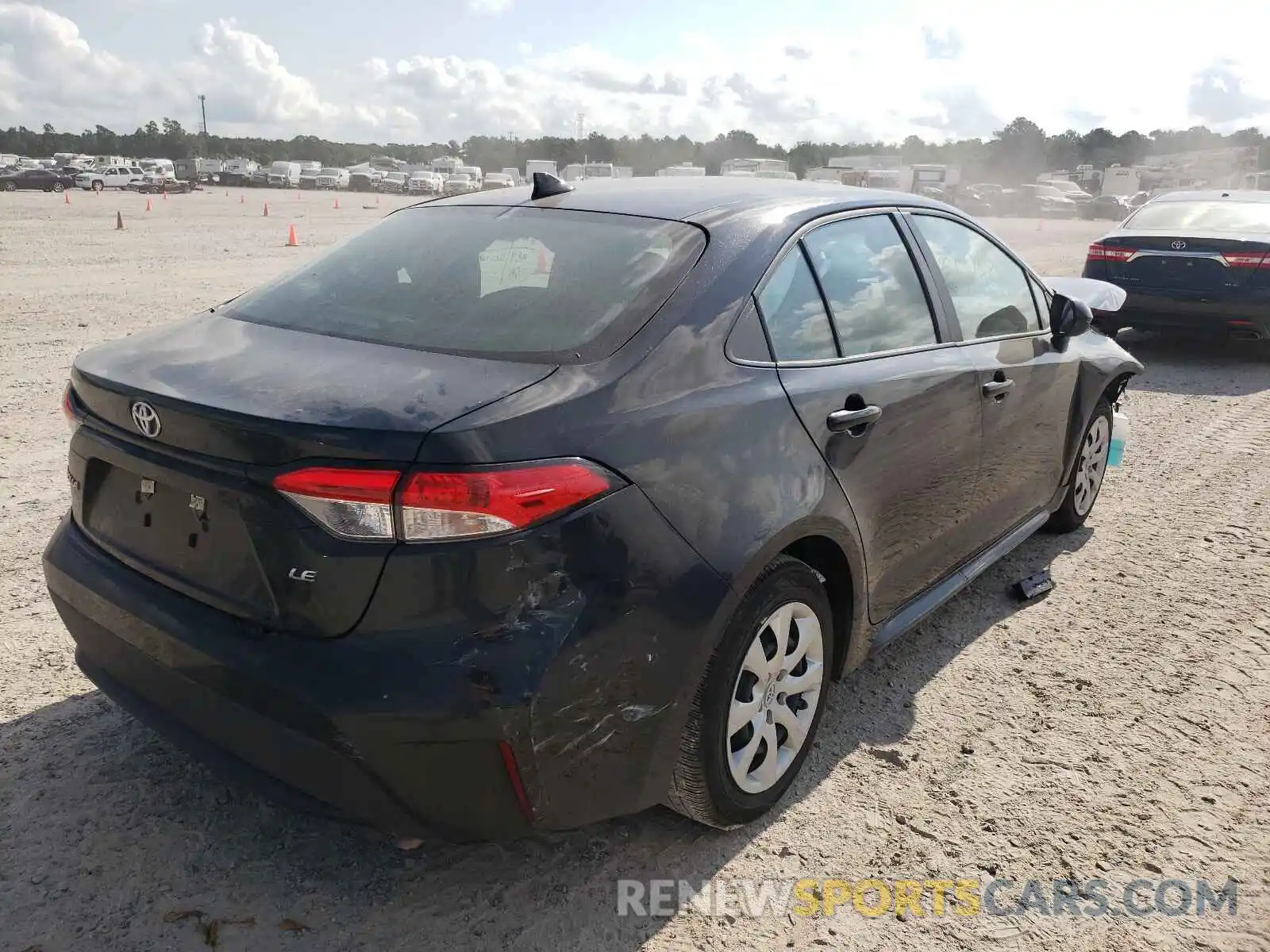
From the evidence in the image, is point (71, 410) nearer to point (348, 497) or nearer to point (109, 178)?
point (348, 497)

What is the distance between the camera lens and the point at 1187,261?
8.99 m

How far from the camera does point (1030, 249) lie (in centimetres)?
2316

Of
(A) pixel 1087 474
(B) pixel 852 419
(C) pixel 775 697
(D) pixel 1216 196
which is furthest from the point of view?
(D) pixel 1216 196

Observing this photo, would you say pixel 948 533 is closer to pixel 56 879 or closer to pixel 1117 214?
pixel 56 879

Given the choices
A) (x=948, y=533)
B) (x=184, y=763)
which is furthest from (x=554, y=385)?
(x=948, y=533)

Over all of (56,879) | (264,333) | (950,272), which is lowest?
(56,879)

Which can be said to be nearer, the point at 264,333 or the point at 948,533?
the point at 264,333

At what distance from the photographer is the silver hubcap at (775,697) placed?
2.58 metres

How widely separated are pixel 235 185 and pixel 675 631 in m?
71.1

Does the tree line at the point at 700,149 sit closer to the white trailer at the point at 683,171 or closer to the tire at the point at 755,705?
the white trailer at the point at 683,171

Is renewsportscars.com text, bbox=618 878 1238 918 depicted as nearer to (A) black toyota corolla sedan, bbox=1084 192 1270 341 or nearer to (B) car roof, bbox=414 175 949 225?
(B) car roof, bbox=414 175 949 225

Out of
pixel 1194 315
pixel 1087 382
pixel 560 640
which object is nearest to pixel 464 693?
pixel 560 640

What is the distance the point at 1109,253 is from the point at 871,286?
7.54 m

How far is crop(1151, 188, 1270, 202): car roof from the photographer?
393 inches
